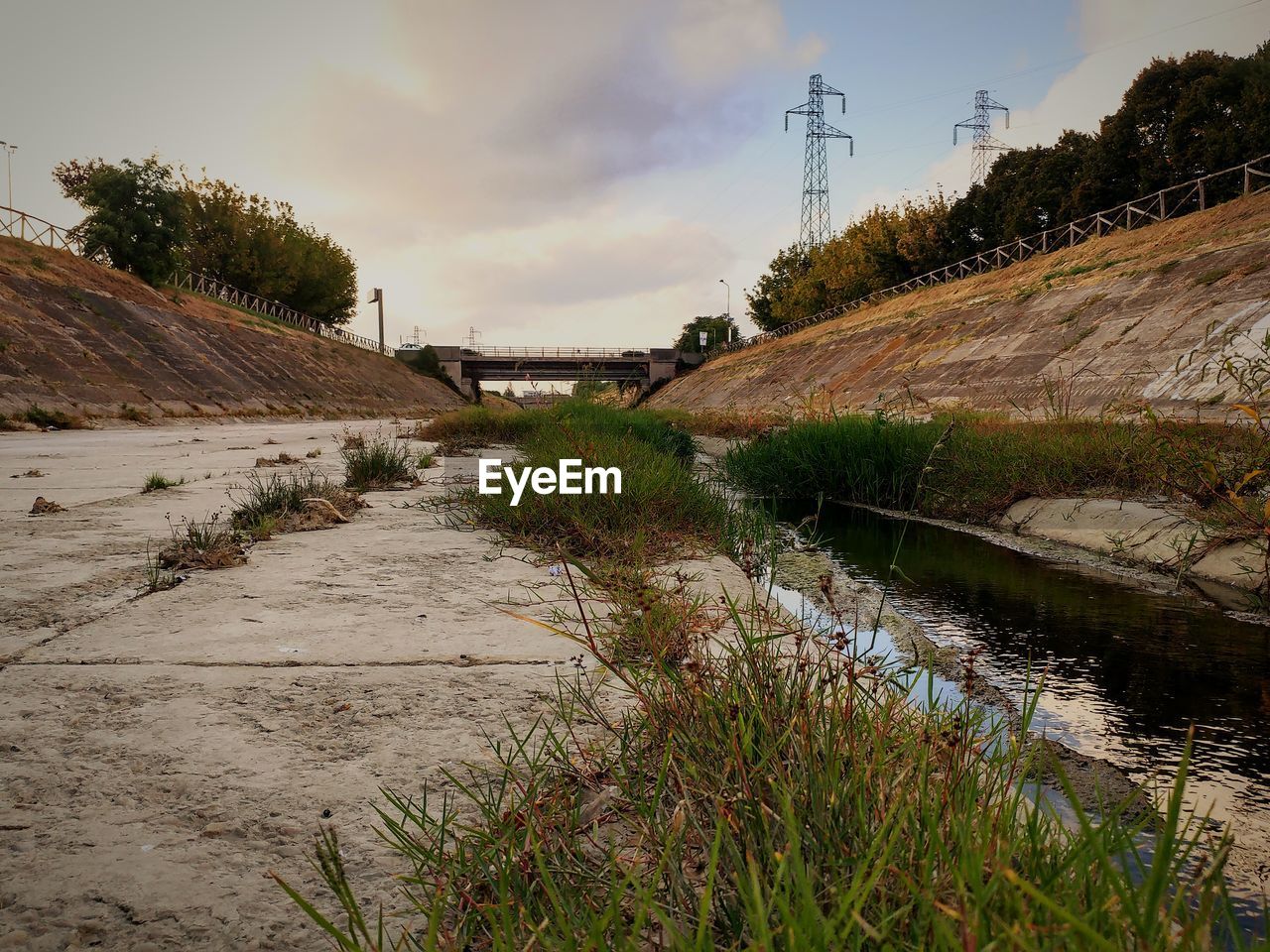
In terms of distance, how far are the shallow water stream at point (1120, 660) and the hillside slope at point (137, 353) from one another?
1784 cm

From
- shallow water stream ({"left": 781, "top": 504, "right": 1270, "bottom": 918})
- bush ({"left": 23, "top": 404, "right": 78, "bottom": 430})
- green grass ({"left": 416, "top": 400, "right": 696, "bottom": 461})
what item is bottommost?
shallow water stream ({"left": 781, "top": 504, "right": 1270, "bottom": 918})

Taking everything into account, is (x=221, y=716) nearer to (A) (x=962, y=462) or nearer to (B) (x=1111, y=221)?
(A) (x=962, y=462)

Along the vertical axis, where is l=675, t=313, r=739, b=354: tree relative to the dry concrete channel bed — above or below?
above

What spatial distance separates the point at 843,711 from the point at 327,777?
97 cm

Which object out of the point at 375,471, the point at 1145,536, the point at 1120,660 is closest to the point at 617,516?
the point at 1120,660

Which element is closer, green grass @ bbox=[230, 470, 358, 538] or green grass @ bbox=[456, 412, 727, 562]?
green grass @ bbox=[456, 412, 727, 562]

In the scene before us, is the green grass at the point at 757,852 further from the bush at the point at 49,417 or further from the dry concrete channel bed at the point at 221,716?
the bush at the point at 49,417

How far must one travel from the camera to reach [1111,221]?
28.4 m

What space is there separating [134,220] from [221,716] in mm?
35913

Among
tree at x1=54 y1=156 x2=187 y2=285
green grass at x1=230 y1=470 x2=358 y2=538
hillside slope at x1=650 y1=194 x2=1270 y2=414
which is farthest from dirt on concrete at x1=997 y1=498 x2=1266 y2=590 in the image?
tree at x1=54 y1=156 x2=187 y2=285

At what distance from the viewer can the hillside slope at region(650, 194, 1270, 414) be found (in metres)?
13.7

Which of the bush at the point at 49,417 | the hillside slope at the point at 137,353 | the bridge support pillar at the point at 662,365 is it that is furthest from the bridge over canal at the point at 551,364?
the bush at the point at 49,417

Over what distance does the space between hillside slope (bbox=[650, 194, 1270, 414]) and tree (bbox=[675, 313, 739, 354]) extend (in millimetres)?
57593

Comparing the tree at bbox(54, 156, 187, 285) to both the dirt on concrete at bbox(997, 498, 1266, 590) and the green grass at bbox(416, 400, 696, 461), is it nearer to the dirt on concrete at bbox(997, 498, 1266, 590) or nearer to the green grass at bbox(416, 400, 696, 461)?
the green grass at bbox(416, 400, 696, 461)
